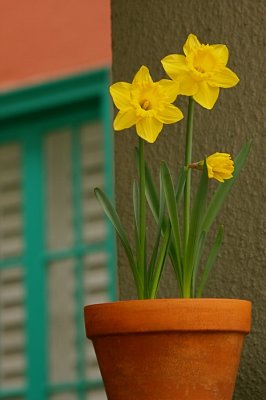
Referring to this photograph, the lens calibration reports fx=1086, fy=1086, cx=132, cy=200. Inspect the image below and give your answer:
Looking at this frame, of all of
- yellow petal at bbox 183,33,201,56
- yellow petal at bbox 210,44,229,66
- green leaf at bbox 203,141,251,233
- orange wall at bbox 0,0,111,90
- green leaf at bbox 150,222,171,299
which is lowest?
orange wall at bbox 0,0,111,90

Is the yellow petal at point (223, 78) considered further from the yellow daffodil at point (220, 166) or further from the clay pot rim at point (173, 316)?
the clay pot rim at point (173, 316)

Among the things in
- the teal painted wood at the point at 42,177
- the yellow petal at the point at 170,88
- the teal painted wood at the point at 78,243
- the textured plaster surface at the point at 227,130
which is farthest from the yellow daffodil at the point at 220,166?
the teal painted wood at the point at 78,243

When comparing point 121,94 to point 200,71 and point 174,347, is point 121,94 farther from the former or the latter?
point 174,347

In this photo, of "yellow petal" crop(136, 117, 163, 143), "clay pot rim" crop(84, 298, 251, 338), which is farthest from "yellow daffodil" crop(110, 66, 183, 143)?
"clay pot rim" crop(84, 298, 251, 338)

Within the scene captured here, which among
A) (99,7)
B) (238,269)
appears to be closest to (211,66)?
(238,269)

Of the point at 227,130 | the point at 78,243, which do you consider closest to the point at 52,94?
the point at 78,243

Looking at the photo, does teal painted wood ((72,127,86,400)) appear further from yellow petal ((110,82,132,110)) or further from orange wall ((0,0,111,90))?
yellow petal ((110,82,132,110))

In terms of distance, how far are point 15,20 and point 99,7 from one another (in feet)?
1.27

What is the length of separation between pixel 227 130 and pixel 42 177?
2581mm

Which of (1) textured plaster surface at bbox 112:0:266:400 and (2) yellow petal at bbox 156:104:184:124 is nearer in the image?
(2) yellow petal at bbox 156:104:184:124

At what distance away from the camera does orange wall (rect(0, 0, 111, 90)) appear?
13.2ft

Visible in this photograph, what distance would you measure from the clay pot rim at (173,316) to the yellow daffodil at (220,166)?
0.17 m

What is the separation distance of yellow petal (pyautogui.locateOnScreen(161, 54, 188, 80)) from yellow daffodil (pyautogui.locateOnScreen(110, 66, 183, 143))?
0.06 ft

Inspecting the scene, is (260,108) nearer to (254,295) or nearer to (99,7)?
(254,295)
